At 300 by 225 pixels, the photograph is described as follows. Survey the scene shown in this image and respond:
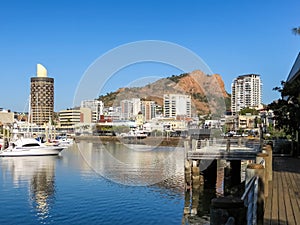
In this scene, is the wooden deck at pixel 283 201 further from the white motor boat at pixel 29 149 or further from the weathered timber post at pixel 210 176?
the white motor boat at pixel 29 149

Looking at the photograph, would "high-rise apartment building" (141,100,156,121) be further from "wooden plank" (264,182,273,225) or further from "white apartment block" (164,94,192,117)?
"wooden plank" (264,182,273,225)

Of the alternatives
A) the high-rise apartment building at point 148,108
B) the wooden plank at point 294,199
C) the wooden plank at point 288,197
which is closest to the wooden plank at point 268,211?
the wooden plank at point 288,197

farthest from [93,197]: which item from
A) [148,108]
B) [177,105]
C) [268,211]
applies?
[177,105]

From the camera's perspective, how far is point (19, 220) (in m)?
A: 21.0

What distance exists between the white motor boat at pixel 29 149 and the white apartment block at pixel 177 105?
2790 cm

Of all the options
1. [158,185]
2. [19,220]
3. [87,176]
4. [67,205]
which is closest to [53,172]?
[87,176]

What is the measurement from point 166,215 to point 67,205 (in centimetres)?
635

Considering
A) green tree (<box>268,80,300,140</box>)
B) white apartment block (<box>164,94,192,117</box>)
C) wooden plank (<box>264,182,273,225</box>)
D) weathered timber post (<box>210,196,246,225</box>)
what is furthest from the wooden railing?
white apartment block (<box>164,94,192,117</box>)

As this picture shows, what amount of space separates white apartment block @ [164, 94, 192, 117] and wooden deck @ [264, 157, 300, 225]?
217 ft

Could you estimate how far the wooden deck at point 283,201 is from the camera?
8688 millimetres

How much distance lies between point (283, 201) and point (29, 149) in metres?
59.0

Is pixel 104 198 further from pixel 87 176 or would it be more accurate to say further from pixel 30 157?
pixel 30 157

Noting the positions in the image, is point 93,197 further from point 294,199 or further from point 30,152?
point 30,152

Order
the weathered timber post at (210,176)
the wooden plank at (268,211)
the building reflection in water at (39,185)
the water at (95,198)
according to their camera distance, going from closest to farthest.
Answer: the wooden plank at (268,211) → the water at (95,198) → the building reflection in water at (39,185) → the weathered timber post at (210,176)
